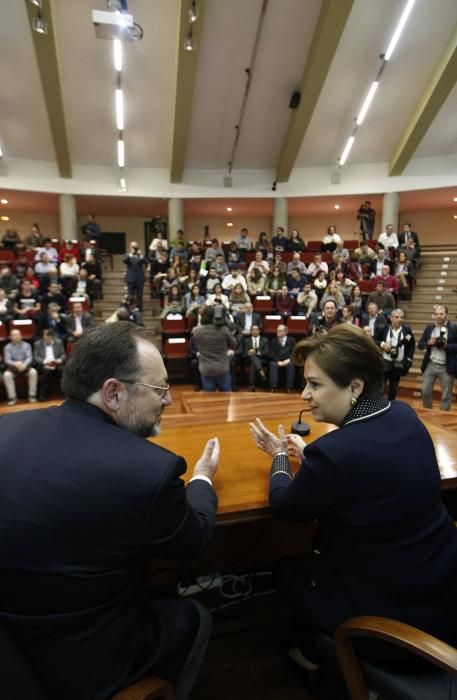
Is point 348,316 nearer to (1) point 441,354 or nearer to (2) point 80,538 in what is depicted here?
(1) point 441,354

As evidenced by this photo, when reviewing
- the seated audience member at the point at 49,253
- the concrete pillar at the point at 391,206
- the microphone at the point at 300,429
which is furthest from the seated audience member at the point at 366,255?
the microphone at the point at 300,429

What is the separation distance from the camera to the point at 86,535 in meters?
0.80

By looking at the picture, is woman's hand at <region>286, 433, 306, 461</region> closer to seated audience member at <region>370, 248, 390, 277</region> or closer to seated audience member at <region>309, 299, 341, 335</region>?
seated audience member at <region>309, 299, 341, 335</region>

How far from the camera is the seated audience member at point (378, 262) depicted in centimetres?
906

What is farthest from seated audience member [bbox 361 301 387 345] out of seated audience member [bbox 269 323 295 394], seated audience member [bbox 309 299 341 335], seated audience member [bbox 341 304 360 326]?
seated audience member [bbox 269 323 295 394]

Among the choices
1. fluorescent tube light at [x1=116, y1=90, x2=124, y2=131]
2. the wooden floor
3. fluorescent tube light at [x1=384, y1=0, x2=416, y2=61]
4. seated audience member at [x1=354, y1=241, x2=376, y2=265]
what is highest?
fluorescent tube light at [x1=384, y1=0, x2=416, y2=61]

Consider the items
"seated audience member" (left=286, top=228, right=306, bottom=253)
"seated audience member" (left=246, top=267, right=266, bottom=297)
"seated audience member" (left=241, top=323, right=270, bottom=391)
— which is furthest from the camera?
"seated audience member" (left=286, top=228, right=306, bottom=253)

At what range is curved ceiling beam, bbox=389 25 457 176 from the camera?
8.18 metres

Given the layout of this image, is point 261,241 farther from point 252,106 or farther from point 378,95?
point 378,95

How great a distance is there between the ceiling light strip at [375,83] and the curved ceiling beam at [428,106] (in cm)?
118

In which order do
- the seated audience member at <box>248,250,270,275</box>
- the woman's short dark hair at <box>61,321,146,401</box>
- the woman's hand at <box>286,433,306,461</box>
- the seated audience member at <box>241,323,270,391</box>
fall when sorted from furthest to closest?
the seated audience member at <box>248,250,270,275</box> < the seated audience member at <box>241,323,270,391</box> < the woman's hand at <box>286,433,306,461</box> < the woman's short dark hair at <box>61,321,146,401</box>

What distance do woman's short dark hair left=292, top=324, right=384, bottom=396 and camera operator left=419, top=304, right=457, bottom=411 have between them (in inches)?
160

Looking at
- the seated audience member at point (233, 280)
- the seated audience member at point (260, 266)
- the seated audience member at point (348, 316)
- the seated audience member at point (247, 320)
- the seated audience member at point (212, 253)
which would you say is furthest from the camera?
the seated audience member at point (212, 253)

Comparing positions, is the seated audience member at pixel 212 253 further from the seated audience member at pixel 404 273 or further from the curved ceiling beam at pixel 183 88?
the seated audience member at pixel 404 273
